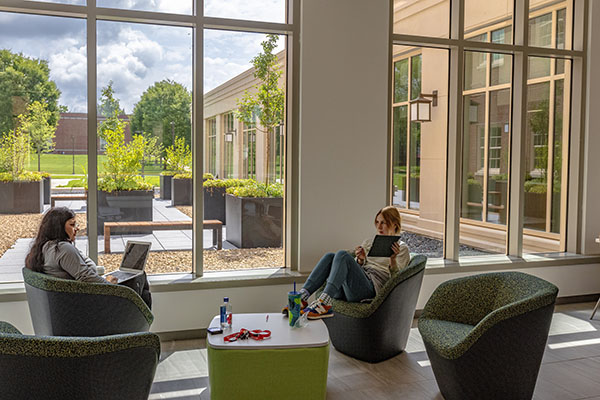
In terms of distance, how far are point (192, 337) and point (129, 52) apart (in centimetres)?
249

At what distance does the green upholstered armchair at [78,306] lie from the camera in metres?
3.44

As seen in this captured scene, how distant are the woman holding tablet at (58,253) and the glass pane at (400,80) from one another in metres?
3.39

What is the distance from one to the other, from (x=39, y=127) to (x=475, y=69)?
4.29 metres

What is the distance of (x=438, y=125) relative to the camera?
5.96m

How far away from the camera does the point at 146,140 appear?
5023 millimetres

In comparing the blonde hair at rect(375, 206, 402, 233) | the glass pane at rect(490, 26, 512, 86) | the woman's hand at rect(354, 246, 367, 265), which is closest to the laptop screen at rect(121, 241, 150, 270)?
the woman's hand at rect(354, 246, 367, 265)

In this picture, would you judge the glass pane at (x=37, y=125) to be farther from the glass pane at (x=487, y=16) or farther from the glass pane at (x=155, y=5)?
the glass pane at (x=487, y=16)

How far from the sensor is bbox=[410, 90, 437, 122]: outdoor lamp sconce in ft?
19.1

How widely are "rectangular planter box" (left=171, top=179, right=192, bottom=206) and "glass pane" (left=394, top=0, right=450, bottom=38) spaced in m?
2.54

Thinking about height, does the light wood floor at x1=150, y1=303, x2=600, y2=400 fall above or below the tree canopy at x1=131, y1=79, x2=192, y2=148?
below

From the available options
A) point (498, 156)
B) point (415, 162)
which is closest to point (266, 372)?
point (415, 162)

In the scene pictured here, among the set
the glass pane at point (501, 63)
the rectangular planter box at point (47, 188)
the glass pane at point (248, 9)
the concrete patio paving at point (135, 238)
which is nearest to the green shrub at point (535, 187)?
the glass pane at point (501, 63)

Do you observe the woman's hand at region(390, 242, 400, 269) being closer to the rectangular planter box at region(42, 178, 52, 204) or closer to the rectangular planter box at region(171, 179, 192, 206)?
the rectangular planter box at region(171, 179, 192, 206)

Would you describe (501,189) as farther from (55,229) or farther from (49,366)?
(49,366)
